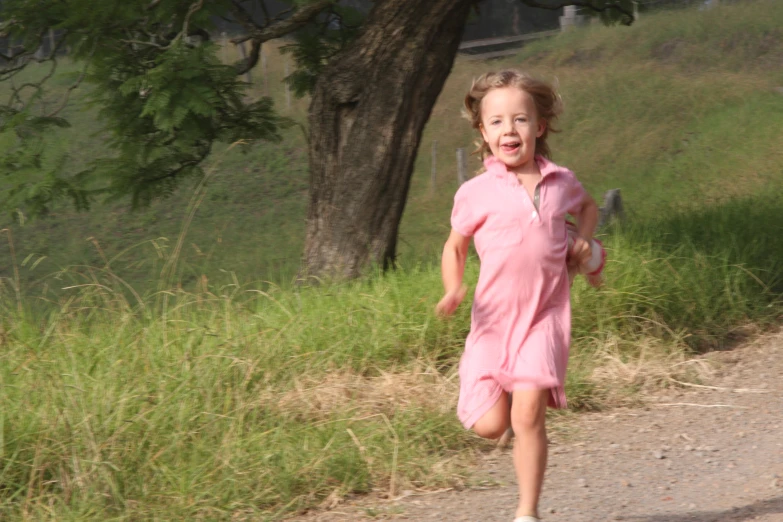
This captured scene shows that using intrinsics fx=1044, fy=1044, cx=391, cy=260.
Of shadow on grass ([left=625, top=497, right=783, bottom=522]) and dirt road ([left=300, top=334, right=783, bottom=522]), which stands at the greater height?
shadow on grass ([left=625, top=497, right=783, bottom=522])

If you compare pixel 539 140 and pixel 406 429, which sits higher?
pixel 539 140

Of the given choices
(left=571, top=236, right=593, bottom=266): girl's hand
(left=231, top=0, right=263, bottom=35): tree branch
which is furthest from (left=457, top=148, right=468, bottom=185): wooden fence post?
(left=571, top=236, right=593, bottom=266): girl's hand

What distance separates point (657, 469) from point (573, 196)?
1.53m

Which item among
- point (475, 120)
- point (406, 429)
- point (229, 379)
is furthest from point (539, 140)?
point (229, 379)

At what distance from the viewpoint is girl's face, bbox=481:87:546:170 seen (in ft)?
11.6

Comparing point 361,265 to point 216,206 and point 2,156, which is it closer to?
point 2,156

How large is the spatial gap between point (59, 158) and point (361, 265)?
86.3 inches

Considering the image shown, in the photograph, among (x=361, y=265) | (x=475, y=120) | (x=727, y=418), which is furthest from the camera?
(x=361, y=265)

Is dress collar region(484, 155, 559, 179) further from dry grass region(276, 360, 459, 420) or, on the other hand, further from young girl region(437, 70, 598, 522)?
dry grass region(276, 360, 459, 420)

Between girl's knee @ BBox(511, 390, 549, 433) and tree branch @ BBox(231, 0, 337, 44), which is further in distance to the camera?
tree branch @ BBox(231, 0, 337, 44)

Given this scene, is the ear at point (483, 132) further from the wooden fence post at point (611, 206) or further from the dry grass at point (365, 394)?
the wooden fence post at point (611, 206)

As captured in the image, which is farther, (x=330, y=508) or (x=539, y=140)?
(x=330, y=508)

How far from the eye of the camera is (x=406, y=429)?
4.67m

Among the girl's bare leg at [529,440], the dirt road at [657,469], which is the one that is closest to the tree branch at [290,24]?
the dirt road at [657,469]
